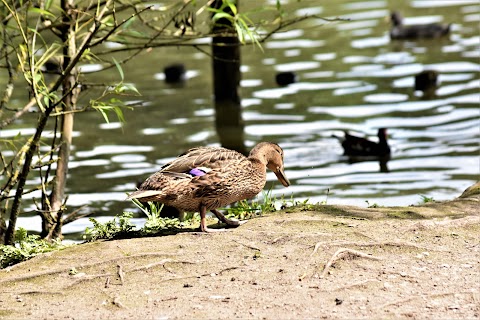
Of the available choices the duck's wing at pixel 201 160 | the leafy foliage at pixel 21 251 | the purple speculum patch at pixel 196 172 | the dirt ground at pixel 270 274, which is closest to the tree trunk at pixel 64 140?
the leafy foliage at pixel 21 251

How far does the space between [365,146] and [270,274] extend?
744 cm

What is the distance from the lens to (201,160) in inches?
300

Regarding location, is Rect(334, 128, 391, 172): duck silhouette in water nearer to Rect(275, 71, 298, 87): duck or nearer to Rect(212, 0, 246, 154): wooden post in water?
Rect(212, 0, 246, 154): wooden post in water

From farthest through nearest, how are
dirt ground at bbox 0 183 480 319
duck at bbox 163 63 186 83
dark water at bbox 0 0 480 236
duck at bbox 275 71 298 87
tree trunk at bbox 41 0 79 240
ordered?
duck at bbox 163 63 186 83
duck at bbox 275 71 298 87
dark water at bbox 0 0 480 236
tree trunk at bbox 41 0 79 240
dirt ground at bbox 0 183 480 319

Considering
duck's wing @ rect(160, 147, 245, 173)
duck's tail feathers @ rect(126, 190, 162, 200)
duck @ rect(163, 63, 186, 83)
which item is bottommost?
duck's tail feathers @ rect(126, 190, 162, 200)

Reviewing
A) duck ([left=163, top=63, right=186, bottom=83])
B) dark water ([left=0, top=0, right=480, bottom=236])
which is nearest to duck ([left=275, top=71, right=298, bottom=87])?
dark water ([left=0, top=0, right=480, bottom=236])

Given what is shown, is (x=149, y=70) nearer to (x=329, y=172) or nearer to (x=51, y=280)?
(x=329, y=172)

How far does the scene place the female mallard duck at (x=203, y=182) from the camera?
7414 millimetres

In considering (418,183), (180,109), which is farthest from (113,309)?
(180,109)

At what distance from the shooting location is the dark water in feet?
40.5

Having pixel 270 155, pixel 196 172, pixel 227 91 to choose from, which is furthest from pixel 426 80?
pixel 196 172

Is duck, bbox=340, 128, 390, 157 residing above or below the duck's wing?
below

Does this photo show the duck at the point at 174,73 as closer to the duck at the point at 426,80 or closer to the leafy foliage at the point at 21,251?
the duck at the point at 426,80

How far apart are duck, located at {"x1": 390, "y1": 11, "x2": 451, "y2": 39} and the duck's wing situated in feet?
49.0
